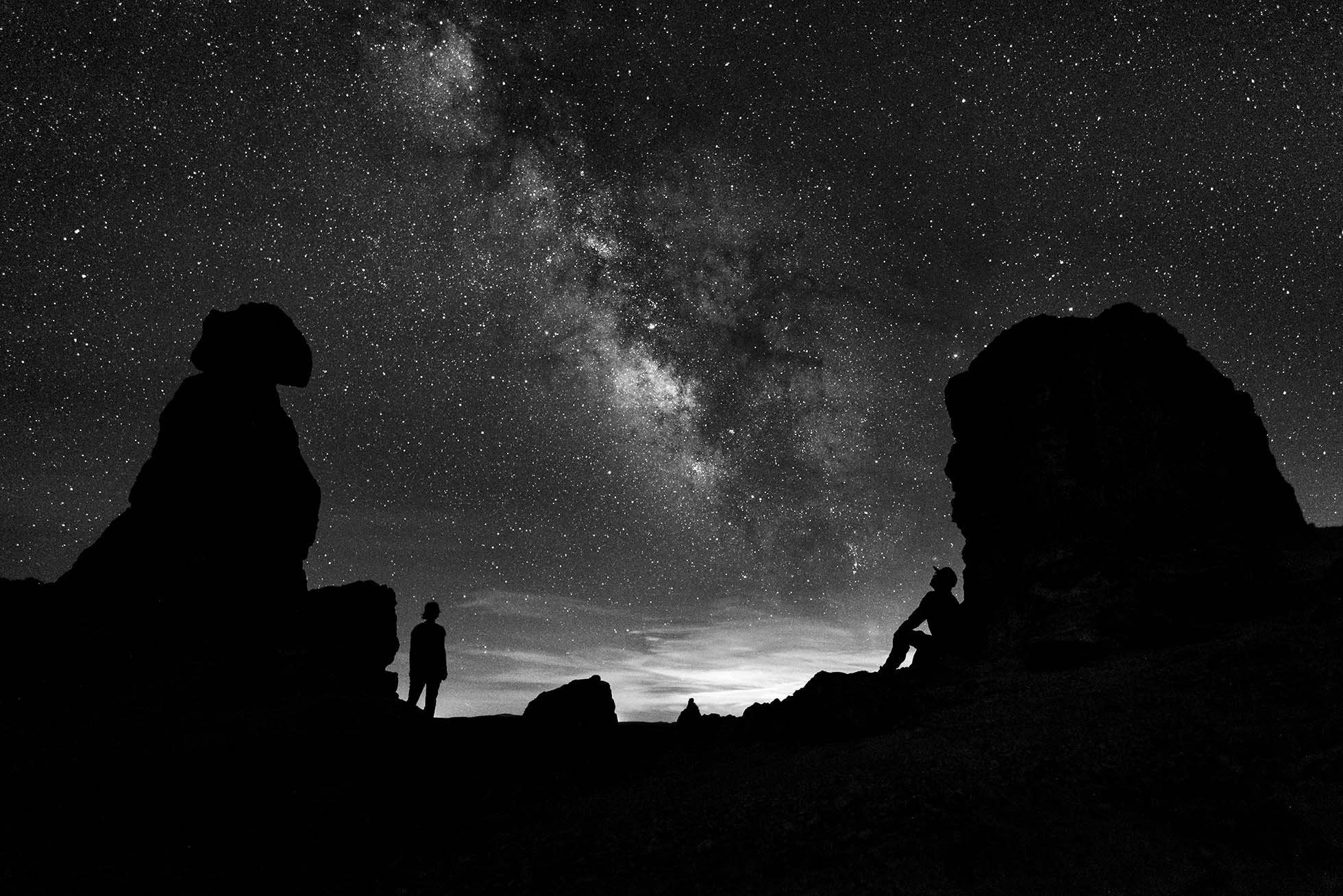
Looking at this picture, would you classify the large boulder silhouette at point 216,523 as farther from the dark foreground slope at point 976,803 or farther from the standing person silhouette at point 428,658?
the dark foreground slope at point 976,803

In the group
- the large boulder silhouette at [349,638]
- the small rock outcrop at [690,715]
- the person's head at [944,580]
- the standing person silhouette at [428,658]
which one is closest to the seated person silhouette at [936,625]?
the person's head at [944,580]

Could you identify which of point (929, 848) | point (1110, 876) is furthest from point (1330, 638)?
point (929, 848)

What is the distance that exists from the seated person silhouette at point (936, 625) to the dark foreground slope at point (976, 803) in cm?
702

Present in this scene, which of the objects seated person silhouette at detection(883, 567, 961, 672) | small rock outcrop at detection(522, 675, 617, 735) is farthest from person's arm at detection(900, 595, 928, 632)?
small rock outcrop at detection(522, 675, 617, 735)

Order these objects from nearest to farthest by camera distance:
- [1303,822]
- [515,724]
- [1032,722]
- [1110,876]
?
[1110,876] < [1303,822] < [1032,722] < [515,724]

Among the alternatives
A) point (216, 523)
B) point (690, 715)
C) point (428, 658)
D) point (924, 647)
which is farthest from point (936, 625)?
point (216, 523)

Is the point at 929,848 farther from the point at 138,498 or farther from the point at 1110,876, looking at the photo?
the point at 138,498

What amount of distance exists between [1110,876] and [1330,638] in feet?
25.1

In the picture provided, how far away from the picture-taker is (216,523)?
16047 millimetres

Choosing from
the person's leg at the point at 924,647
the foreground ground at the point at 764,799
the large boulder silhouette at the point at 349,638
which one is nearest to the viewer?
the foreground ground at the point at 764,799

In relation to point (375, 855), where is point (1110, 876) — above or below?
above

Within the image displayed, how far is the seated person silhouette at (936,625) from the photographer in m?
17.3

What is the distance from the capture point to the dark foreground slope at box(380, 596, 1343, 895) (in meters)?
5.54

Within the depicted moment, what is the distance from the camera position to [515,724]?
37.2 feet
